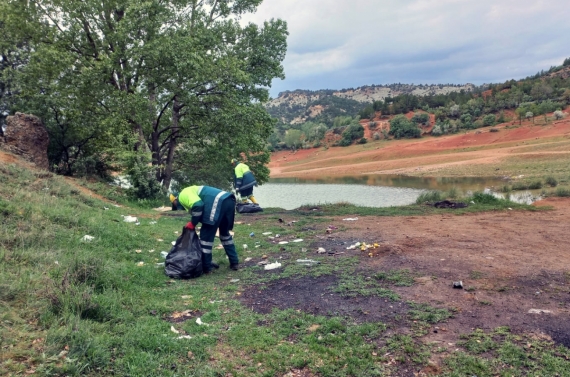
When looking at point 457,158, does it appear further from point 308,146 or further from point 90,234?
point 90,234

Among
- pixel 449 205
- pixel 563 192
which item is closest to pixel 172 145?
pixel 449 205

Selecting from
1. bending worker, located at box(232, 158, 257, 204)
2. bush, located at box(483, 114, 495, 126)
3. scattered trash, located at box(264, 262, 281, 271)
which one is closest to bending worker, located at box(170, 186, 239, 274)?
scattered trash, located at box(264, 262, 281, 271)

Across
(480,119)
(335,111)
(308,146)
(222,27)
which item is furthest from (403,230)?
(335,111)

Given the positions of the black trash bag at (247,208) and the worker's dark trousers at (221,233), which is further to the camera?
the black trash bag at (247,208)

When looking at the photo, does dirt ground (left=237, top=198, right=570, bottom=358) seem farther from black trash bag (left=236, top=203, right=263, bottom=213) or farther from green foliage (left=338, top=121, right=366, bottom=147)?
green foliage (left=338, top=121, right=366, bottom=147)

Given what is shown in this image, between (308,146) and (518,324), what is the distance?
72732 mm

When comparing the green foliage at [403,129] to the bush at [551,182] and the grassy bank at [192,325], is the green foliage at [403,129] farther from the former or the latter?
the grassy bank at [192,325]

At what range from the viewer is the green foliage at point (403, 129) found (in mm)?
65875

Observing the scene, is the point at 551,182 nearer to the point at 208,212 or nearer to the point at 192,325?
the point at 208,212

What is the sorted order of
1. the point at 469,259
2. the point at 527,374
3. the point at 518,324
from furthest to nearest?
the point at 469,259 → the point at 518,324 → the point at 527,374

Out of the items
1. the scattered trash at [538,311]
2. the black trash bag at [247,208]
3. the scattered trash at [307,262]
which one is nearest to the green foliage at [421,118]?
the black trash bag at [247,208]

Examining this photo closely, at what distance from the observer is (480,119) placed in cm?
6306

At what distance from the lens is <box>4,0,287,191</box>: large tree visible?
560 inches

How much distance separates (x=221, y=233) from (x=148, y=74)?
36.5ft
